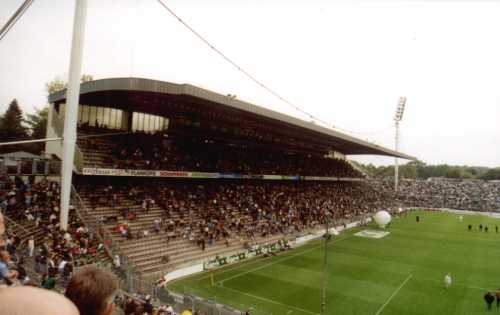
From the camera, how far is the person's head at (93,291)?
1885 mm

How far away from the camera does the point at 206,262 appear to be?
26359mm

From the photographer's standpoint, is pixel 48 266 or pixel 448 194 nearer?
pixel 48 266

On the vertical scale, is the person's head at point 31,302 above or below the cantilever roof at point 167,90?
below

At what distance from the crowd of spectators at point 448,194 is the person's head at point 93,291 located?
8390cm

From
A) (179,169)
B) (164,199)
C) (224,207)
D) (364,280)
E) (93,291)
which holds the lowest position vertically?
(364,280)

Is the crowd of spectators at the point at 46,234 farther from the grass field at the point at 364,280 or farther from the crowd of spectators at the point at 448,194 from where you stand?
the crowd of spectators at the point at 448,194

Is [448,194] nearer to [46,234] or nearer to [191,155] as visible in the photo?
[191,155]

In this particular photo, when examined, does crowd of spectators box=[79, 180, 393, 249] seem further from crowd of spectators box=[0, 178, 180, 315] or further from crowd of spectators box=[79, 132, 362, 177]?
crowd of spectators box=[0, 178, 180, 315]

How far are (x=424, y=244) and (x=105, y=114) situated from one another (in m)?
35.8

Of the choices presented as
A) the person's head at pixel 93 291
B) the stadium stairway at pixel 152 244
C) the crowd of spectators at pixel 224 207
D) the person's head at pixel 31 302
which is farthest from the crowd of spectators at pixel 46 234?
the person's head at pixel 31 302

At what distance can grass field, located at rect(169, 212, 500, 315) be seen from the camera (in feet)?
66.2

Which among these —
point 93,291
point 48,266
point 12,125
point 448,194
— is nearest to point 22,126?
point 12,125

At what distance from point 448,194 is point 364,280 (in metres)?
73.6

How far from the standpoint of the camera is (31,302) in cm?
138
